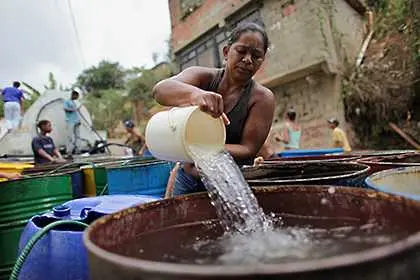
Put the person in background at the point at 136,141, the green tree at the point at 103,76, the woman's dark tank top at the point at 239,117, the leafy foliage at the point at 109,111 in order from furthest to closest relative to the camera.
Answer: the green tree at the point at 103,76 < the leafy foliage at the point at 109,111 < the person in background at the point at 136,141 < the woman's dark tank top at the point at 239,117

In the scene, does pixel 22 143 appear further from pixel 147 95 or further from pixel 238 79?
pixel 147 95

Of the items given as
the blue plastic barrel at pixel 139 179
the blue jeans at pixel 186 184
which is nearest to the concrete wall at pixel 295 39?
the blue plastic barrel at pixel 139 179

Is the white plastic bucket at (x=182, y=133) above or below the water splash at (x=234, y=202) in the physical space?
above

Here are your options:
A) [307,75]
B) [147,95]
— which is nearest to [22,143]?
[307,75]

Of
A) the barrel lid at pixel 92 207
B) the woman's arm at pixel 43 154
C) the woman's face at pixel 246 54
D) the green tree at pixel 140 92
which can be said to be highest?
the green tree at pixel 140 92

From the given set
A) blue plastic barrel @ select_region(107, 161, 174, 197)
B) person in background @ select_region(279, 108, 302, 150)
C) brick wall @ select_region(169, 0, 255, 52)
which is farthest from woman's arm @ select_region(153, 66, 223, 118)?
brick wall @ select_region(169, 0, 255, 52)

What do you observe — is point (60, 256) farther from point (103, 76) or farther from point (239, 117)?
point (103, 76)

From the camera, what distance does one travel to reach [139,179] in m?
2.72

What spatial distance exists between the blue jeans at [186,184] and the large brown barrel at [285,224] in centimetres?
68

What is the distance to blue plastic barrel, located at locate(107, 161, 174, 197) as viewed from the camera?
8.73 ft

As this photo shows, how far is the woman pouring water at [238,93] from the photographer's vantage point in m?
1.76

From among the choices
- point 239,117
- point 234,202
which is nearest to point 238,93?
point 239,117

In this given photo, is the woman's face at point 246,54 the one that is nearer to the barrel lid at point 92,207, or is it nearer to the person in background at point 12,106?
the barrel lid at point 92,207

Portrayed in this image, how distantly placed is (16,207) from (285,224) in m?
1.71
